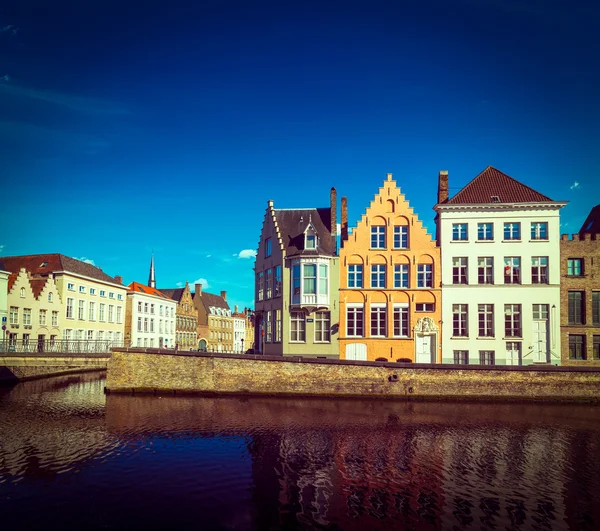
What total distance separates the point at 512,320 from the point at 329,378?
1687 centimetres

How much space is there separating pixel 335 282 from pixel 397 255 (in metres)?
5.83

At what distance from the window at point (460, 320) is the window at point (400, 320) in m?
4.01

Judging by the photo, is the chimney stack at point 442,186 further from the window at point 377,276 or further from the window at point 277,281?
the window at point 277,281

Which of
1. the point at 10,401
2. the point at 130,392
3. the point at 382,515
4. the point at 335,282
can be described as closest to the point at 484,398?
the point at 335,282

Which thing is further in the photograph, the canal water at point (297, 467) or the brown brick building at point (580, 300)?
the brown brick building at point (580, 300)

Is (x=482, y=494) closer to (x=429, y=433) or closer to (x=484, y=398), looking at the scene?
(x=429, y=433)

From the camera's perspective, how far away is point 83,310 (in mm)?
59375

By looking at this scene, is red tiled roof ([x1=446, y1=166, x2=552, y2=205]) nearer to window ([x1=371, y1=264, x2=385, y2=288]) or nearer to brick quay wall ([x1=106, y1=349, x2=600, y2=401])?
window ([x1=371, y1=264, x2=385, y2=288])

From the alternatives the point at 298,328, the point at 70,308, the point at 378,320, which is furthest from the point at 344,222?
the point at 70,308

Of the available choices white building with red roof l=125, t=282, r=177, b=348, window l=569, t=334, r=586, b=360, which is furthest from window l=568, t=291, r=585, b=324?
white building with red roof l=125, t=282, r=177, b=348

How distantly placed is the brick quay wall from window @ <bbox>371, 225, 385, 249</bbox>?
36.7 ft

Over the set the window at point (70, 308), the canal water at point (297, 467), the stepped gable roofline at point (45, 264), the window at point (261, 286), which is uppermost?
the stepped gable roofline at point (45, 264)

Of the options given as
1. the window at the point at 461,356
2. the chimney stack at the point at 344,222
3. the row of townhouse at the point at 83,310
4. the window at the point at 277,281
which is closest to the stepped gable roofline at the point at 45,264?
the row of townhouse at the point at 83,310

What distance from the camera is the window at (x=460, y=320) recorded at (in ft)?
132
